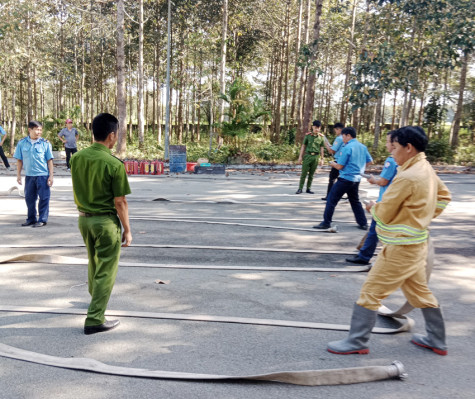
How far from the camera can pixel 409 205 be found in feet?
11.4

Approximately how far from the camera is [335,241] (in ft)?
24.8

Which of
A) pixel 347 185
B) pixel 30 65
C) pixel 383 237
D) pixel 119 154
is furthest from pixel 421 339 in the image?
pixel 30 65

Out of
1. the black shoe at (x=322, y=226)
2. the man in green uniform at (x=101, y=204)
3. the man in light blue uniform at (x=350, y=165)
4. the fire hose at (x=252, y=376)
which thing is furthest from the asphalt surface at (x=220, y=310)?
the man in light blue uniform at (x=350, y=165)

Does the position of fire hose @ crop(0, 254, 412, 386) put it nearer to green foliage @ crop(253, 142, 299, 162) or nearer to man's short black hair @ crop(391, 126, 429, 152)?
man's short black hair @ crop(391, 126, 429, 152)

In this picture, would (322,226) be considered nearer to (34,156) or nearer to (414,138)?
(414,138)

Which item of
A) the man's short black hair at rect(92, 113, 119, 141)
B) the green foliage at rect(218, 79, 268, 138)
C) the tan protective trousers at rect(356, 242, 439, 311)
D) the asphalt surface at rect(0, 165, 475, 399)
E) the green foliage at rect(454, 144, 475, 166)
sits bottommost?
the asphalt surface at rect(0, 165, 475, 399)

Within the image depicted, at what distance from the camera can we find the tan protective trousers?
3529 mm

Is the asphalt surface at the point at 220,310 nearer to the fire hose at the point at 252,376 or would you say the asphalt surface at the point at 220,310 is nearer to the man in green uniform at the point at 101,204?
the fire hose at the point at 252,376

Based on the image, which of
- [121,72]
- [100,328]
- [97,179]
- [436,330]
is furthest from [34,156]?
[121,72]

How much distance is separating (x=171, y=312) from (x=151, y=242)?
9.68 feet

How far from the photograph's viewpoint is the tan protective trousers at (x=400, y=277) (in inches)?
139

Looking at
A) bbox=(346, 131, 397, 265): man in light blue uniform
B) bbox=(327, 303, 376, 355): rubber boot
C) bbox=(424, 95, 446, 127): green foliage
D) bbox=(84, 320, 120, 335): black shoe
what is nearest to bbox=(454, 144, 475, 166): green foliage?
bbox=(424, 95, 446, 127): green foliage

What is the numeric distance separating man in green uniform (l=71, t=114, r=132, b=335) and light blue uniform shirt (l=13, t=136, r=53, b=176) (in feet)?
15.0

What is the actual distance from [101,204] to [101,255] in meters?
0.48
